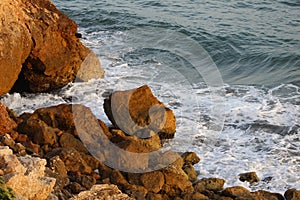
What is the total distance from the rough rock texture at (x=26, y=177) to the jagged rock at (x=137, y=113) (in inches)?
164

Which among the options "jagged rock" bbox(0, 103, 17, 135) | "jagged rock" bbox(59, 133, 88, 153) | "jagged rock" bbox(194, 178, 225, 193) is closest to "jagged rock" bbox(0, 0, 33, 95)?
"jagged rock" bbox(0, 103, 17, 135)

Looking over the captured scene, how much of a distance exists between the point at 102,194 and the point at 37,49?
677cm

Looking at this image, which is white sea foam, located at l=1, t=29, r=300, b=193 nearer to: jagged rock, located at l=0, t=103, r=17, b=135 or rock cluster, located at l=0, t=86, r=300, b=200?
rock cluster, located at l=0, t=86, r=300, b=200

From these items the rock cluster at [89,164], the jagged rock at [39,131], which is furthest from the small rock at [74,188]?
the jagged rock at [39,131]

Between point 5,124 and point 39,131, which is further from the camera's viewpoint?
point 39,131

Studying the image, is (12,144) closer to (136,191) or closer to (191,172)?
(136,191)

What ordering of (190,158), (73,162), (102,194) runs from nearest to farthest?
(102,194)
(73,162)
(190,158)

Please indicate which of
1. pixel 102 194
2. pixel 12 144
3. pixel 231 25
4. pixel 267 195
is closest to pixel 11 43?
pixel 12 144

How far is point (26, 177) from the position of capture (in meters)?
6.69

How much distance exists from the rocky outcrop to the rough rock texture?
5.44 metres

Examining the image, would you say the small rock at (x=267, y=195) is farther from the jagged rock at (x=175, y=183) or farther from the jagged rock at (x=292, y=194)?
the jagged rock at (x=175, y=183)

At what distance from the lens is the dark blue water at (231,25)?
18366 mm

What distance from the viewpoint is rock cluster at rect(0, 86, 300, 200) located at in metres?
7.44

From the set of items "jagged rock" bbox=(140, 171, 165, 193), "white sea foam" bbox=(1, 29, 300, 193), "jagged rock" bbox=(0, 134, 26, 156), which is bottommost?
"white sea foam" bbox=(1, 29, 300, 193)
